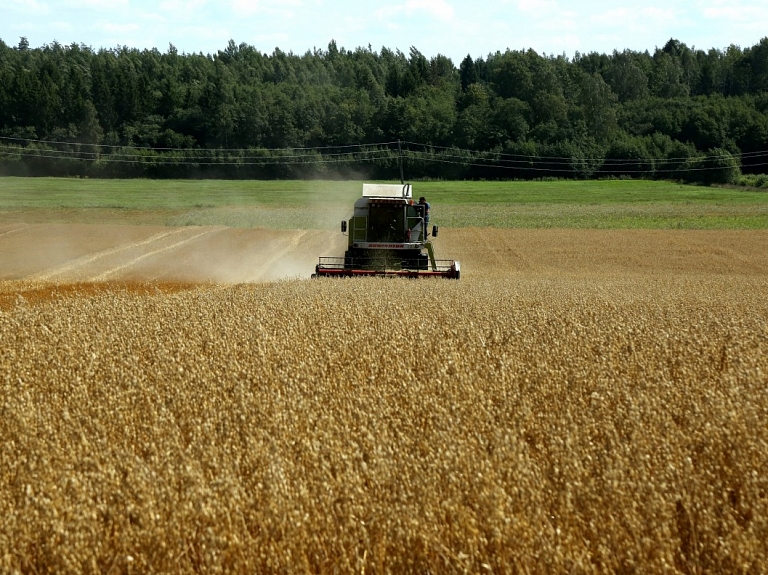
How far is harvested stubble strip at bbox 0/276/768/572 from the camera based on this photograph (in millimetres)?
4832

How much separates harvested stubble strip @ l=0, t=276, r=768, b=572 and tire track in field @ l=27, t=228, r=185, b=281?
58.0ft

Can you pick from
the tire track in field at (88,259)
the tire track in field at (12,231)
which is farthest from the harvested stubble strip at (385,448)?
the tire track in field at (12,231)

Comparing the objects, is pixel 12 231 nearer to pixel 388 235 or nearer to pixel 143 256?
pixel 143 256

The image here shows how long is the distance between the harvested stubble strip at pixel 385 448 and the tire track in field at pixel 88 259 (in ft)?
58.0

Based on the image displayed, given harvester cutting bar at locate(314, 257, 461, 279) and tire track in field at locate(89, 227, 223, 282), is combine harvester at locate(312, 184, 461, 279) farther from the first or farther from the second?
tire track in field at locate(89, 227, 223, 282)

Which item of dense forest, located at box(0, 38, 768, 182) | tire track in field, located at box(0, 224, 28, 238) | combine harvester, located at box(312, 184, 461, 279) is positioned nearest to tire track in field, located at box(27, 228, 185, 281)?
tire track in field, located at box(0, 224, 28, 238)

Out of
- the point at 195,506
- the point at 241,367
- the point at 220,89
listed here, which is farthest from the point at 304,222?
the point at 220,89

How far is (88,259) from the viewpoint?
1212 inches

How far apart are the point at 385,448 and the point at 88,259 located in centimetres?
2713

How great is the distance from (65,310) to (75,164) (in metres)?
76.2

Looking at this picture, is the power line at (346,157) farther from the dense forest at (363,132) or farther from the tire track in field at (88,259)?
the tire track in field at (88,259)

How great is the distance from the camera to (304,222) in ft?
150

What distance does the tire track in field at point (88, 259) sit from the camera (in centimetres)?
2670

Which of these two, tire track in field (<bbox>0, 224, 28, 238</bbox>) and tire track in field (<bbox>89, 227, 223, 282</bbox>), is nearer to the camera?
tire track in field (<bbox>89, 227, 223, 282</bbox>)
